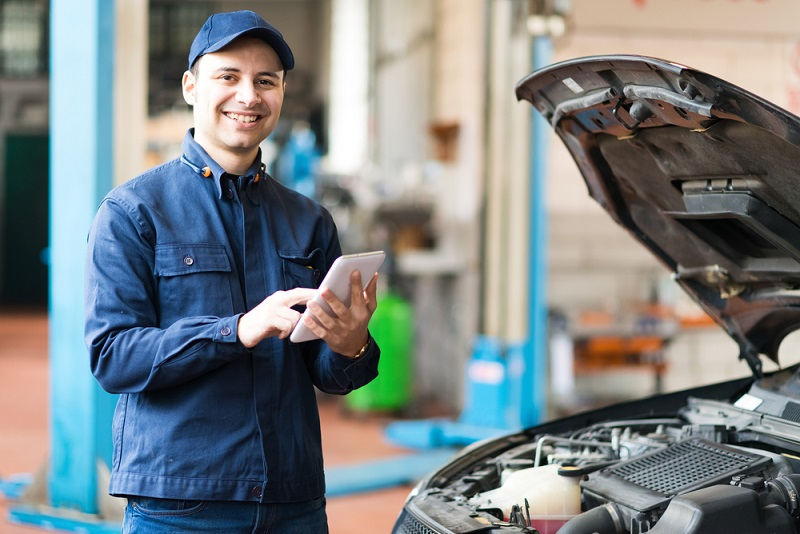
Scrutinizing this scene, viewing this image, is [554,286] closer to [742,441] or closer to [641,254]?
[641,254]

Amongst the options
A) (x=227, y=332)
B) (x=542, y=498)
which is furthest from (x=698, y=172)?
(x=227, y=332)

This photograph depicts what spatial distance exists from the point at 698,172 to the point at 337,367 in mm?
969

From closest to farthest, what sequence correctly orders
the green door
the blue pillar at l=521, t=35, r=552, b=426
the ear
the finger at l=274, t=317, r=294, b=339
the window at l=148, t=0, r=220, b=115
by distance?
1. the finger at l=274, t=317, r=294, b=339
2. the ear
3. the blue pillar at l=521, t=35, r=552, b=426
4. the window at l=148, t=0, r=220, b=115
5. the green door

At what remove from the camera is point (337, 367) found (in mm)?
1858

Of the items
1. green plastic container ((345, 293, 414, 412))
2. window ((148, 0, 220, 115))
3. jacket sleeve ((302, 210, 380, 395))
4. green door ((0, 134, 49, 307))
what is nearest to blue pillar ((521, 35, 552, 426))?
green plastic container ((345, 293, 414, 412))

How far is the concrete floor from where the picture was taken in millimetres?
4590

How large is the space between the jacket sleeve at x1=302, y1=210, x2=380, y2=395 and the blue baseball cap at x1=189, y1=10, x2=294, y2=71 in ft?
1.87

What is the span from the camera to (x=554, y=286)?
680 centimetres

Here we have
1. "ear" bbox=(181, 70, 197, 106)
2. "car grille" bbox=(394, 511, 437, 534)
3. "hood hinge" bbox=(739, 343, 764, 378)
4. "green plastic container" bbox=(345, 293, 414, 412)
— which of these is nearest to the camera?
"ear" bbox=(181, 70, 197, 106)

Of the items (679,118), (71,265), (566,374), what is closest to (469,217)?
(566,374)

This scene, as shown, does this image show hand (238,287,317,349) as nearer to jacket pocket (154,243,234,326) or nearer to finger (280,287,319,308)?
finger (280,287,319,308)

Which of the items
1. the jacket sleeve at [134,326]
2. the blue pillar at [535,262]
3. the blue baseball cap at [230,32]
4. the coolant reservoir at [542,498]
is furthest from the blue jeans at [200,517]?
the blue pillar at [535,262]

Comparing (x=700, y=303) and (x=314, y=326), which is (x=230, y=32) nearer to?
(x=314, y=326)

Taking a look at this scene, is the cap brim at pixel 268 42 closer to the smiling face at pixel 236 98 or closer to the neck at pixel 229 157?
the smiling face at pixel 236 98
